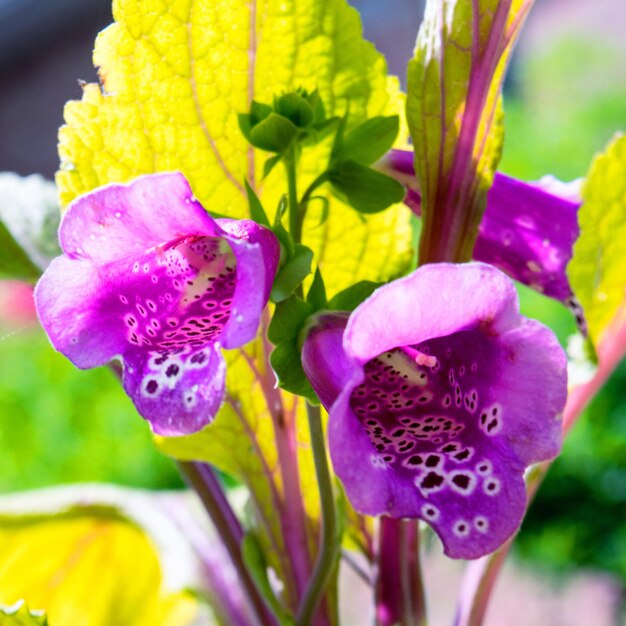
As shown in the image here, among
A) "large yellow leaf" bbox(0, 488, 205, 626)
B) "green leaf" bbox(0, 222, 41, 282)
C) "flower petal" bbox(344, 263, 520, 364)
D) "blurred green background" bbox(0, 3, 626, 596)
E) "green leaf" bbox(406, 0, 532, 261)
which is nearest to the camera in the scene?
"flower petal" bbox(344, 263, 520, 364)

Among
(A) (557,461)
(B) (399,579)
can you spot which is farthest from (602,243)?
(A) (557,461)

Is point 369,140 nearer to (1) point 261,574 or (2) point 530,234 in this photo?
(2) point 530,234

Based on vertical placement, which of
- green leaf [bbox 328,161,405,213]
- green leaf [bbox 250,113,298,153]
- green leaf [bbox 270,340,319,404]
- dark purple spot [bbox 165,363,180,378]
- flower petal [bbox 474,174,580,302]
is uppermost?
green leaf [bbox 250,113,298,153]

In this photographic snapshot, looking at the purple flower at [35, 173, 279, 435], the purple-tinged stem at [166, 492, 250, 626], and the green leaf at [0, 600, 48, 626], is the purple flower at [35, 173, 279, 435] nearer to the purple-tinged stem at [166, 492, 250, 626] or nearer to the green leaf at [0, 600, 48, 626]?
the green leaf at [0, 600, 48, 626]

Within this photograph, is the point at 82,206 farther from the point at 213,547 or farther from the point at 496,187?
the point at 213,547

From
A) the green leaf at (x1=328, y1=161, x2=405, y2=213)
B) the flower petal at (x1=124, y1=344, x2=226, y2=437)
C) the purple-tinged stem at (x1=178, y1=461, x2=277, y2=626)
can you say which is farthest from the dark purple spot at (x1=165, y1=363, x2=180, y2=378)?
the purple-tinged stem at (x1=178, y1=461, x2=277, y2=626)

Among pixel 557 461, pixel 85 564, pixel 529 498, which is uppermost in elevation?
pixel 529 498
